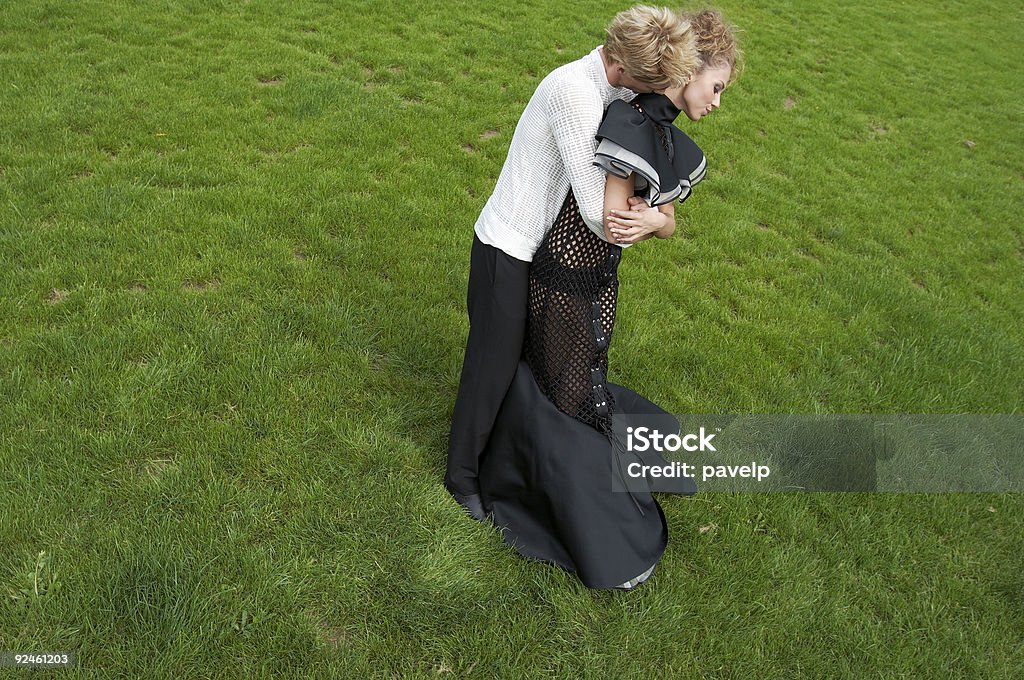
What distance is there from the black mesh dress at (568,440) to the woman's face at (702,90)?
0.63m

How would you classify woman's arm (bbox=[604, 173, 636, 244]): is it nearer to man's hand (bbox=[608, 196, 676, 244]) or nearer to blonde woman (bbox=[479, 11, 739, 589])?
man's hand (bbox=[608, 196, 676, 244])

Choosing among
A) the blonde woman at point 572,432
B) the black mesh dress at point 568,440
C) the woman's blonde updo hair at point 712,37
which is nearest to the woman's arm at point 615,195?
the blonde woman at point 572,432

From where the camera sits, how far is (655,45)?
246 centimetres

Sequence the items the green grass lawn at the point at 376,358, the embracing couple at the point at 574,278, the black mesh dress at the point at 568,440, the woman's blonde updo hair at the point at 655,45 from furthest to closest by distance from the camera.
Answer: the black mesh dress at the point at 568,440 < the green grass lawn at the point at 376,358 < the embracing couple at the point at 574,278 < the woman's blonde updo hair at the point at 655,45

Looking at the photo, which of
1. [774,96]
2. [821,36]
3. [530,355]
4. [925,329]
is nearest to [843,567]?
[530,355]

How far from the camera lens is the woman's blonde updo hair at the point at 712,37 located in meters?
2.61

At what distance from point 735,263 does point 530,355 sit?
10.9ft

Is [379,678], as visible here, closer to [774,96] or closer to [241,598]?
[241,598]

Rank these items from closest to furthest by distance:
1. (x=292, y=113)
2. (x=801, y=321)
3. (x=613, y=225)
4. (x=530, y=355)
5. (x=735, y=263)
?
(x=613, y=225) < (x=530, y=355) < (x=801, y=321) < (x=735, y=263) < (x=292, y=113)

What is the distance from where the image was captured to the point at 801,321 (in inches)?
210

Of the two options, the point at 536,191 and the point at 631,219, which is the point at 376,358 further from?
the point at 631,219

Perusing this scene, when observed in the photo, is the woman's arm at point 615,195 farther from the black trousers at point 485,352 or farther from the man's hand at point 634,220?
the black trousers at point 485,352

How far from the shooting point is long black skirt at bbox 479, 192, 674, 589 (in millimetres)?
3090

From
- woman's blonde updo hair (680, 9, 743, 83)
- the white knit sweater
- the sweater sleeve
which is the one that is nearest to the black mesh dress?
the white knit sweater
